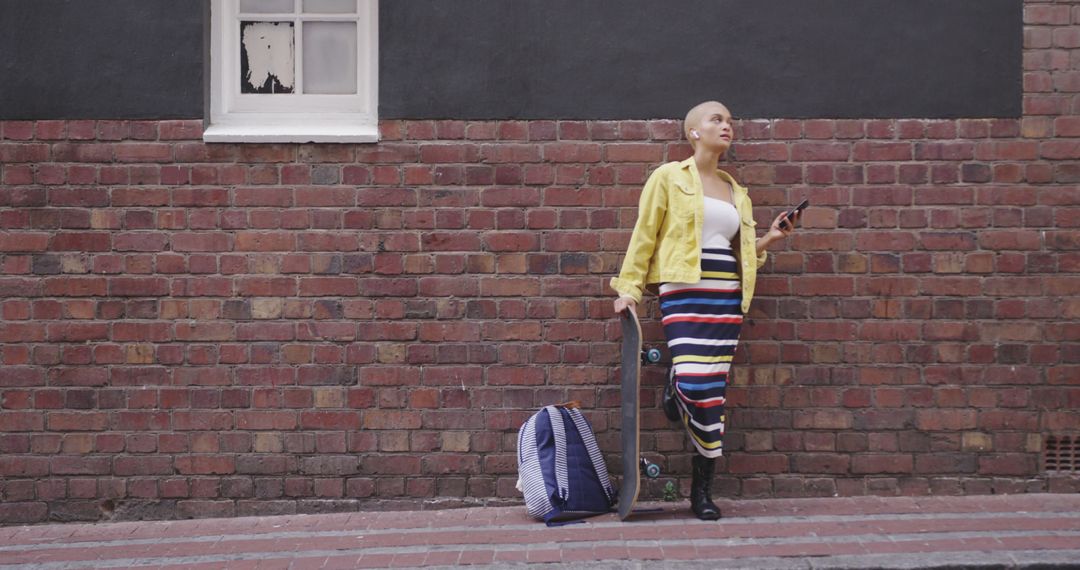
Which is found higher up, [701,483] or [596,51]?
[596,51]

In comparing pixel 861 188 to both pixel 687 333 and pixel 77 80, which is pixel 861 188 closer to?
pixel 687 333

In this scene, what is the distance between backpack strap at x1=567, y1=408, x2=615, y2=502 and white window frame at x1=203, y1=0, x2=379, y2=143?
196 centimetres

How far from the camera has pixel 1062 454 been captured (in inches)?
215

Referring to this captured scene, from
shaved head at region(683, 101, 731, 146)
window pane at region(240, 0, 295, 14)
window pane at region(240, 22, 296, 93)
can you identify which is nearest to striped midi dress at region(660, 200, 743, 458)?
shaved head at region(683, 101, 731, 146)

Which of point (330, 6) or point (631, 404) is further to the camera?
A: point (330, 6)

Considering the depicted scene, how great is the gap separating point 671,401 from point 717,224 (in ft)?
3.10

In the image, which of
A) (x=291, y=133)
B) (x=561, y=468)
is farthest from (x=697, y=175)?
(x=291, y=133)

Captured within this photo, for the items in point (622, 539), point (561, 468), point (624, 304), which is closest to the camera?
point (622, 539)

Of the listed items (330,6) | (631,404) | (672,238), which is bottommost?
(631,404)

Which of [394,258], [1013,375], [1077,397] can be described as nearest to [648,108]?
[394,258]

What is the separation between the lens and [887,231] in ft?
17.8

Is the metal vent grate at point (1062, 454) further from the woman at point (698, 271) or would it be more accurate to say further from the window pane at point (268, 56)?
the window pane at point (268, 56)

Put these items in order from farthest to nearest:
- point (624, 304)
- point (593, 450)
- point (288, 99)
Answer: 1. point (288, 99)
2. point (593, 450)
3. point (624, 304)

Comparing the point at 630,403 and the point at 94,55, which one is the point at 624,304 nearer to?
the point at 630,403
